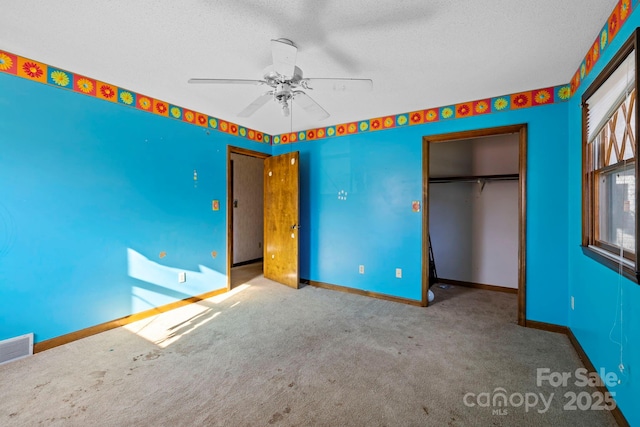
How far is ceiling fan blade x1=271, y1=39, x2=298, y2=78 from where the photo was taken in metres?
1.54

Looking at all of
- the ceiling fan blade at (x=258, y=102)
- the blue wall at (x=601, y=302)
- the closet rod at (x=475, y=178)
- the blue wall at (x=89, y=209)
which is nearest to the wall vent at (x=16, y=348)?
the blue wall at (x=89, y=209)

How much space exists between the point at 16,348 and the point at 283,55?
9.84 ft

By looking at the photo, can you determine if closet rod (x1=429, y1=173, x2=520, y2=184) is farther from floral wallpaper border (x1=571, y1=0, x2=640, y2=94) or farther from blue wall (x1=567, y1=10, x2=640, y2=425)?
floral wallpaper border (x1=571, y1=0, x2=640, y2=94)

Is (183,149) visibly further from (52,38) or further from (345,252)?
(345,252)

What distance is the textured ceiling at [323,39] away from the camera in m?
1.65

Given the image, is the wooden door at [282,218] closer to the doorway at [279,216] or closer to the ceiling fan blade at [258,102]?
the doorway at [279,216]

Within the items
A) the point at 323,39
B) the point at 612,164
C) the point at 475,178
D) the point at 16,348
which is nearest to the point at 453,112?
the point at 475,178

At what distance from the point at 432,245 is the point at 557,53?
3036 mm

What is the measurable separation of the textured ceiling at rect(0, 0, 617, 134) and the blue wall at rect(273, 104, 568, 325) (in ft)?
2.11

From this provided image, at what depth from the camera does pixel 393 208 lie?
3.62 m

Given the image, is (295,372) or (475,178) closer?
(295,372)

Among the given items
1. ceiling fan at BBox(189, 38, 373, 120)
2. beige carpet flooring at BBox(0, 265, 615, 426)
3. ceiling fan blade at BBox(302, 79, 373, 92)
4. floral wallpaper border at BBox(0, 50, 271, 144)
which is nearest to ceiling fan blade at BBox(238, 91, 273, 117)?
ceiling fan at BBox(189, 38, 373, 120)

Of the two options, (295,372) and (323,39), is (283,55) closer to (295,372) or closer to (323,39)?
(323,39)

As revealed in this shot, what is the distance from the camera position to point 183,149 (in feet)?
11.2
